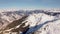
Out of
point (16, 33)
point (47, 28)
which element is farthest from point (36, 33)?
point (16, 33)

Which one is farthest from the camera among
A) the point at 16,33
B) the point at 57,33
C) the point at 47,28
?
the point at 16,33

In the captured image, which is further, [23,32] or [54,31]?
[23,32]

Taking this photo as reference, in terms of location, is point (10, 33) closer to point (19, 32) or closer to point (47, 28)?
point (19, 32)

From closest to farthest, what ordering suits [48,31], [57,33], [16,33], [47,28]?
[57,33], [48,31], [47,28], [16,33]

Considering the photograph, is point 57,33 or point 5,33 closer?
point 57,33

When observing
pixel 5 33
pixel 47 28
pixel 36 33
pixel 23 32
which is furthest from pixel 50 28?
pixel 5 33

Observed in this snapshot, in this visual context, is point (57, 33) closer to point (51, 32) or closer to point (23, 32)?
point (51, 32)

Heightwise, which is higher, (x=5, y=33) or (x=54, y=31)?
(x=54, y=31)

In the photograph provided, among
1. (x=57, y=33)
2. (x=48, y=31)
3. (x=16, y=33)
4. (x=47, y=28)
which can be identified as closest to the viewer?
(x=57, y=33)

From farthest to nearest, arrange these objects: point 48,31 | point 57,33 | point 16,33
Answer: point 16,33 < point 48,31 < point 57,33
